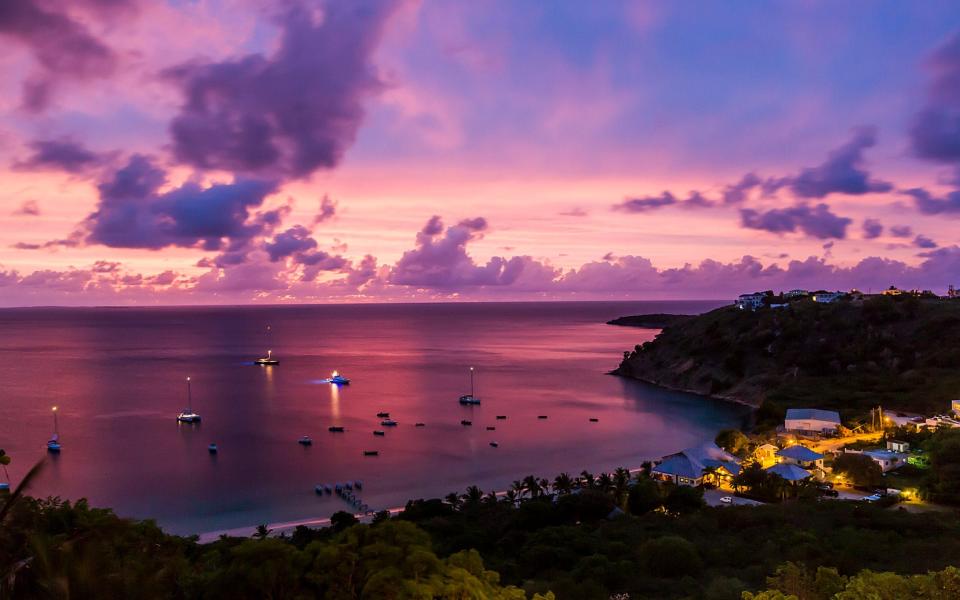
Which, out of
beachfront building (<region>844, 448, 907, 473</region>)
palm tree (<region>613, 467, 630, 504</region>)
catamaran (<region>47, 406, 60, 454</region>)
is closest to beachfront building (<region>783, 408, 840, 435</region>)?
beachfront building (<region>844, 448, 907, 473</region>)

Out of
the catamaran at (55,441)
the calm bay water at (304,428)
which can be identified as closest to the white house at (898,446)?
the calm bay water at (304,428)

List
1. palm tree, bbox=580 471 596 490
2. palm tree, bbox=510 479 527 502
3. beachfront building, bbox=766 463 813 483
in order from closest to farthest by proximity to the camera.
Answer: beachfront building, bbox=766 463 813 483 → palm tree, bbox=580 471 596 490 → palm tree, bbox=510 479 527 502

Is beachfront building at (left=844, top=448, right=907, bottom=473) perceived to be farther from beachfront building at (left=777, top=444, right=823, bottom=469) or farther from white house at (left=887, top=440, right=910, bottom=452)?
beachfront building at (left=777, top=444, right=823, bottom=469)

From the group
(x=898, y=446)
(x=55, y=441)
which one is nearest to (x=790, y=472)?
(x=898, y=446)

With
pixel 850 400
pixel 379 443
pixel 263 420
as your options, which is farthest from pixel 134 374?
pixel 850 400

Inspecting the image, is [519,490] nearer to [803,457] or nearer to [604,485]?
[604,485]

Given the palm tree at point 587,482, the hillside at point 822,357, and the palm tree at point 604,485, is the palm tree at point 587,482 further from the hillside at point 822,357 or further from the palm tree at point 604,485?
the hillside at point 822,357
